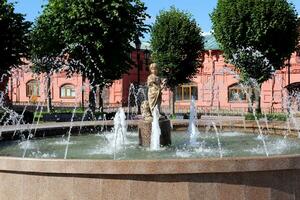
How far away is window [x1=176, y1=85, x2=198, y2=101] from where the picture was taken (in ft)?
165

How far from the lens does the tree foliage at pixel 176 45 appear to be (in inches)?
1437

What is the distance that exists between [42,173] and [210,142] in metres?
7.37

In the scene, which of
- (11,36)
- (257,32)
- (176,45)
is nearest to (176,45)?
(176,45)

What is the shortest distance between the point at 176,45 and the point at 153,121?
2450cm

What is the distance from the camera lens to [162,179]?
309 inches

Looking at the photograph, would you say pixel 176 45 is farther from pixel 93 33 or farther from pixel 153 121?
pixel 153 121

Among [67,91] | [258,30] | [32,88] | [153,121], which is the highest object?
[258,30]

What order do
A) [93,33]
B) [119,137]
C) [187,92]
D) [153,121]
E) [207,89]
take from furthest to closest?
1. [187,92]
2. [207,89]
3. [93,33]
4. [119,137]
5. [153,121]

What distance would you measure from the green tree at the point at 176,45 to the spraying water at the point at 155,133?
78.2 ft

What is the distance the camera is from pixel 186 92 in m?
50.8

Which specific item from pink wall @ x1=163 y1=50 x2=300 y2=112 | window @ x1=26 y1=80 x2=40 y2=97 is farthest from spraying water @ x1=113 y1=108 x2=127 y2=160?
window @ x1=26 y1=80 x2=40 y2=97

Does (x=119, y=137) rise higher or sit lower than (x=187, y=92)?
lower

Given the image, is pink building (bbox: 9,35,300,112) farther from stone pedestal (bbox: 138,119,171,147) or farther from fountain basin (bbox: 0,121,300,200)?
fountain basin (bbox: 0,121,300,200)

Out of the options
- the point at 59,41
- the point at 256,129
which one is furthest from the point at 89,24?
the point at 256,129
